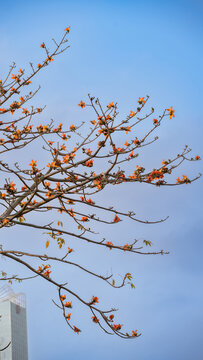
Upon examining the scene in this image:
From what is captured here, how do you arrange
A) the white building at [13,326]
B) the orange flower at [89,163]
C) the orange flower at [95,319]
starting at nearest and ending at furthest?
1. the orange flower at [89,163]
2. the orange flower at [95,319]
3. the white building at [13,326]

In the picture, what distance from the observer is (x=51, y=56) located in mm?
6047

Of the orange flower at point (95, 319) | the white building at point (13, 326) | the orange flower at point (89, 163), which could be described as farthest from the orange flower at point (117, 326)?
the white building at point (13, 326)

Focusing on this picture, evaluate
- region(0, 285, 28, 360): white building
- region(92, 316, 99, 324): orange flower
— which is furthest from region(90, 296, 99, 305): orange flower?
region(0, 285, 28, 360): white building

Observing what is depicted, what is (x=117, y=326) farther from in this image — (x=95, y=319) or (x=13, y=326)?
(x=13, y=326)

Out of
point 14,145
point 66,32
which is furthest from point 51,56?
point 14,145

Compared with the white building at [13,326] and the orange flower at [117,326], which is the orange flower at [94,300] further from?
the white building at [13,326]

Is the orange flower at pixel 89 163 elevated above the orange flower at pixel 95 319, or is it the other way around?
the orange flower at pixel 89 163

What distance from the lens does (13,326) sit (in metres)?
46.1

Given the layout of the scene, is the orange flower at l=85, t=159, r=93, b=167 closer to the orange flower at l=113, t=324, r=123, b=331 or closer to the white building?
the orange flower at l=113, t=324, r=123, b=331

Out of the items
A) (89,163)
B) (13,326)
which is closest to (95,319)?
(89,163)

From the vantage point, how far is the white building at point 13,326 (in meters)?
45.5

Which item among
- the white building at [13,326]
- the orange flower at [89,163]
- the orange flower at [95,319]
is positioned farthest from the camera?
the white building at [13,326]

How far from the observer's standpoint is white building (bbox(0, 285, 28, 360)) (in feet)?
149

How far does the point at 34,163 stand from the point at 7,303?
145 feet
